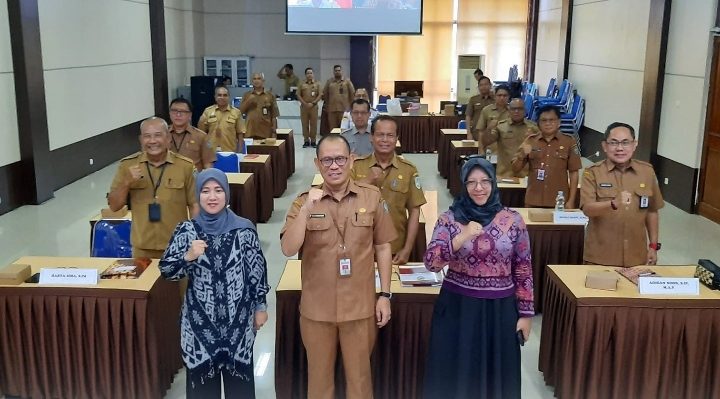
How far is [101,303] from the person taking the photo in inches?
136

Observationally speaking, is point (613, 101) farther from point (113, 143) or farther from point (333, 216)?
point (333, 216)

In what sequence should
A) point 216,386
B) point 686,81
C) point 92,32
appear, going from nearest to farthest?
1. point 216,386
2. point 686,81
3. point 92,32

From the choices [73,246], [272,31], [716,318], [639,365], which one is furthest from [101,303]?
[272,31]

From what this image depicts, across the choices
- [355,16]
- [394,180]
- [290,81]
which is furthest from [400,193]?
[290,81]

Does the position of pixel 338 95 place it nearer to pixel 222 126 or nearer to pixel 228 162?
pixel 222 126

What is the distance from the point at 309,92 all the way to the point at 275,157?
4551mm

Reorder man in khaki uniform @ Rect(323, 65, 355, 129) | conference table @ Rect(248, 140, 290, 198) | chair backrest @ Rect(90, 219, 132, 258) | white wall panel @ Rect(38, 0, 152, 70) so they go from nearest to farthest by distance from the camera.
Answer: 1. chair backrest @ Rect(90, 219, 132, 258)
2. conference table @ Rect(248, 140, 290, 198)
3. white wall panel @ Rect(38, 0, 152, 70)
4. man in khaki uniform @ Rect(323, 65, 355, 129)

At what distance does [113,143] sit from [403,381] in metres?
9.27

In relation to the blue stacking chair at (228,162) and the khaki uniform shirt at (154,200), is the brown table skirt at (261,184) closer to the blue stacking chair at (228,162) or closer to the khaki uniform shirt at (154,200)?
the blue stacking chair at (228,162)

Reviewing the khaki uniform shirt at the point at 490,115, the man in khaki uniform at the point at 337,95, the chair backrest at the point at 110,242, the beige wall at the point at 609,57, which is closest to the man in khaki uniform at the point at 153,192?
the chair backrest at the point at 110,242

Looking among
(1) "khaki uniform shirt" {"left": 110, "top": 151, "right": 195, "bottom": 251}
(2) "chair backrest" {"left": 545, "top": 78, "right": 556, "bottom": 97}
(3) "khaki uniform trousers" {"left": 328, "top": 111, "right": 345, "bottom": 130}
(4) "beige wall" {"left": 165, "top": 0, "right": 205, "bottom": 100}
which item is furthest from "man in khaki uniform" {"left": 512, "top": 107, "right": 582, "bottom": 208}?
(4) "beige wall" {"left": 165, "top": 0, "right": 205, "bottom": 100}

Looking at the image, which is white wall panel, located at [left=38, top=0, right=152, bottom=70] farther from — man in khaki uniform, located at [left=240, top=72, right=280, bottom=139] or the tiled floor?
man in khaki uniform, located at [left=240, top=72, right=280, bottom=139]

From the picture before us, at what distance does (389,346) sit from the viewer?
11.3 feet

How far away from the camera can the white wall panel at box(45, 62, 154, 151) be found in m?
9.27
